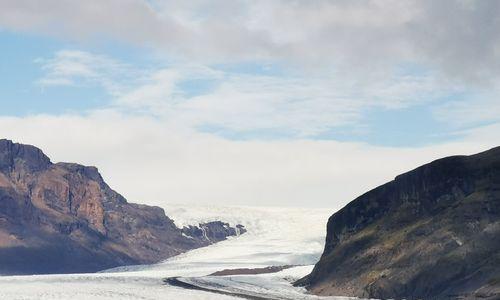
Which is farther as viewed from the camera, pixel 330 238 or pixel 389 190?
pixel 330 238

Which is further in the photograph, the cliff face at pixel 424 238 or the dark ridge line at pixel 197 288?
the dark ridge line at pixel 197 288

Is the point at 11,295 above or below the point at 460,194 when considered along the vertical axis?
below

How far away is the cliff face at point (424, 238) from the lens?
103m

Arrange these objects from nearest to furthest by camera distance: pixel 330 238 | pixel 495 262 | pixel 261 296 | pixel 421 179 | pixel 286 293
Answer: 1. pixel 495 262
2. pixel 261 296
3. pixel 286 293
4. pixel 421 179
5. pixel 330 238

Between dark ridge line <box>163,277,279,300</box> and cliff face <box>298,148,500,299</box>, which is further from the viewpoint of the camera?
dark ridge line <box>163,277,279,300</box>

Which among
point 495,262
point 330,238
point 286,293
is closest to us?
point 495,262

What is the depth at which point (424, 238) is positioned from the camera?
113062 millimetres

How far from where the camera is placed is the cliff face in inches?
4055

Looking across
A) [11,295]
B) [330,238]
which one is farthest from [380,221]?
[11,295]

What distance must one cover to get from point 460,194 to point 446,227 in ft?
28.5

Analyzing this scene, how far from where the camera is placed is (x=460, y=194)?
392 feet

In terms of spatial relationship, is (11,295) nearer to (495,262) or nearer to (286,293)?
(286,293)

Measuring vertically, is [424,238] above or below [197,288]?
above

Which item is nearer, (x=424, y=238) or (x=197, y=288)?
(x=424, y=238)
